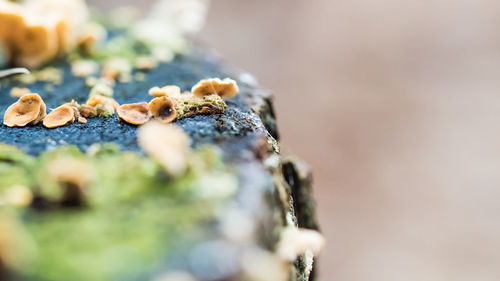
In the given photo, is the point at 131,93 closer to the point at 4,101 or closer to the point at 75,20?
the point at 4,101

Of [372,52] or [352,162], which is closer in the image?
Result: [352,162]

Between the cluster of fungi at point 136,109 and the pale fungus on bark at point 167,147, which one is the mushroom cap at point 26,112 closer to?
the cluster of fungi at point 136,109

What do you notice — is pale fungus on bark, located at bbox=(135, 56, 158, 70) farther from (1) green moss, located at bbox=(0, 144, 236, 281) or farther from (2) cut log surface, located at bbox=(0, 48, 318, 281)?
(1) green moss, located at bbox=(0, 144, 236, 281)

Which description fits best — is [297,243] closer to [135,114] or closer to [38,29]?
[135,114]

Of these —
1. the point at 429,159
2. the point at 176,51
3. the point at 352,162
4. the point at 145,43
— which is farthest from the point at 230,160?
the point at 429,159

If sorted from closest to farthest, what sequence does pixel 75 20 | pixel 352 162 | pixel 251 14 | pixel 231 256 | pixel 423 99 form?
pixel 231 256, pixel 75 20, pixel 352 162, pixel 423 99, pixel 251 14

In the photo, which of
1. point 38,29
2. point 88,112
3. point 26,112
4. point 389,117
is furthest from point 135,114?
point 389,117

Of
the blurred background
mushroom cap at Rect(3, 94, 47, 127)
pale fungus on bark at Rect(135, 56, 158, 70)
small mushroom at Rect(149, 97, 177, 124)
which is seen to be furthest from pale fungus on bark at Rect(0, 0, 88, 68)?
the blurred background
